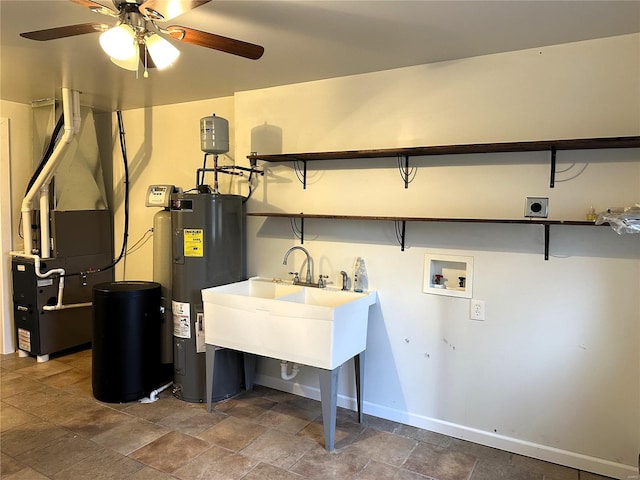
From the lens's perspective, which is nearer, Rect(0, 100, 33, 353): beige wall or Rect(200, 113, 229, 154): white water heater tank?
Rect(200, 113, 229, 154): white water heater tank

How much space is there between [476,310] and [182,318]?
2.03 m

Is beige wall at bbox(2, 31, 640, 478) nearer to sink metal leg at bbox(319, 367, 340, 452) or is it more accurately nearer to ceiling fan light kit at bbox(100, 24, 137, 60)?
sink metal leg at bbox(319, 367, 340, 452)

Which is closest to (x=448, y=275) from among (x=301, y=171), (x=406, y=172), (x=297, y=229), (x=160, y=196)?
(x=406, y=172)

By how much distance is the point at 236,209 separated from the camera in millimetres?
3338

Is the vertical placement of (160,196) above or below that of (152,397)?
above

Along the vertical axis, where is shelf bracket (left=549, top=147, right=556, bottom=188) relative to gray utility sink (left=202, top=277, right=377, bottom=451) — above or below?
above

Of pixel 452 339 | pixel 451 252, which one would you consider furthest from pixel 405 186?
pixel 452 339

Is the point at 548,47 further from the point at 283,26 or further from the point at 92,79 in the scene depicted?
the point at 92,79

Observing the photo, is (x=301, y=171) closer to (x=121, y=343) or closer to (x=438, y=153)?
(x=438, y=153)

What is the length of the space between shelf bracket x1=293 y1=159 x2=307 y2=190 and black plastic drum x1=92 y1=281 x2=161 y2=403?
4.54 feet

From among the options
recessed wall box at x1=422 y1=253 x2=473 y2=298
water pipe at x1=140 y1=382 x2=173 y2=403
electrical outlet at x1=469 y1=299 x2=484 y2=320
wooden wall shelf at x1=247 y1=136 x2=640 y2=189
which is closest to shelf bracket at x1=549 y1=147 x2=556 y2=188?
wooden wall shelf at x1=247 y1=136 x2=640 y2=189

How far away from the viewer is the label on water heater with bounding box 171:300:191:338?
3191 millimetres

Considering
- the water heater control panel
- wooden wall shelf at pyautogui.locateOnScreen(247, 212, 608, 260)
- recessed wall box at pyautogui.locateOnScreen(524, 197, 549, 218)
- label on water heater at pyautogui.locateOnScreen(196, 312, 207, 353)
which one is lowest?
label on water heater at pyautogui.locateOnScreen(196, 312, 207, 353)

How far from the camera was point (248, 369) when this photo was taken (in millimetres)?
3408
